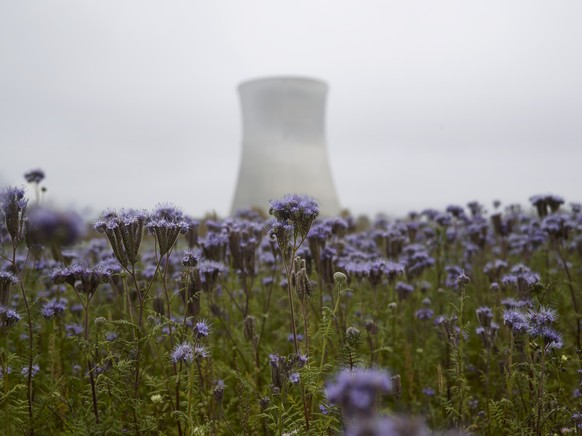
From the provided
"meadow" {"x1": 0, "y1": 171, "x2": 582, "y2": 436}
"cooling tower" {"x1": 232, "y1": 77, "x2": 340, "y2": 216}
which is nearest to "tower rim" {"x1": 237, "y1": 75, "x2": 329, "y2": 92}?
"cooling tower" {"x1": 232, "y1": 77, "x2": 340, "y2": 216}

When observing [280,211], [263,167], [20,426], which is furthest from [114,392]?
[263,167]

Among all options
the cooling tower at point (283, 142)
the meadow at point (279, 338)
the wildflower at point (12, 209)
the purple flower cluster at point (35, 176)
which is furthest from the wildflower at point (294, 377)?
the cooling tower at point (283, 142)

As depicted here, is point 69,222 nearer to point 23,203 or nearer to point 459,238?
point 23,203

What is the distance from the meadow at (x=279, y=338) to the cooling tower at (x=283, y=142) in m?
9.84

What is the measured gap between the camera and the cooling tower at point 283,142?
1742 cm

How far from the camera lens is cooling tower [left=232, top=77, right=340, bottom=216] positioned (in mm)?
17422

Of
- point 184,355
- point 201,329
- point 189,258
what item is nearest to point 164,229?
point 189,258

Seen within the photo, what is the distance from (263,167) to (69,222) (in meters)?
13.6

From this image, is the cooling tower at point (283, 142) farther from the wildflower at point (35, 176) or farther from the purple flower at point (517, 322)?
the purple flower at point (517, 322)

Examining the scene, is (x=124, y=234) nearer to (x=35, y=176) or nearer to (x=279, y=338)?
(x=279, y=338)

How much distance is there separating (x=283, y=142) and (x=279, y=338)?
1287 cm

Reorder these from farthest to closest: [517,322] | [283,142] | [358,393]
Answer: [283,142] < [517,322] < [358,393]

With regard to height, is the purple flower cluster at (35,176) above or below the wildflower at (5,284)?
above

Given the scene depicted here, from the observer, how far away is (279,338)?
5.09m
